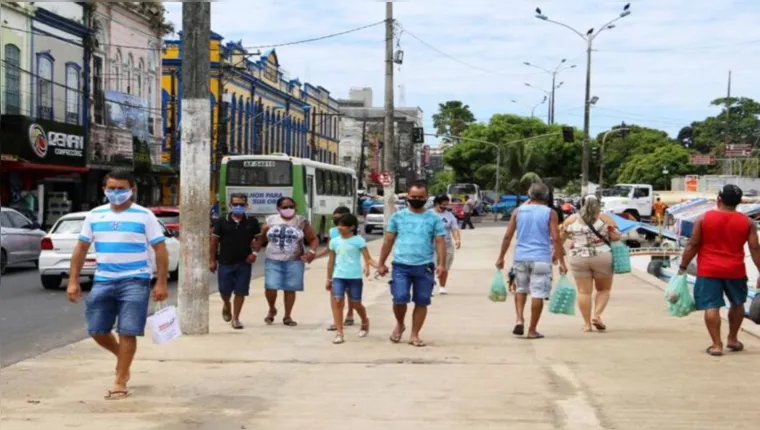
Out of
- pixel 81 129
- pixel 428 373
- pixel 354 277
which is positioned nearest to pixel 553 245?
pixel 354 277

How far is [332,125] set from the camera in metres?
82.4

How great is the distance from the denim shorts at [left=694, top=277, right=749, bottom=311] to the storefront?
912 inches

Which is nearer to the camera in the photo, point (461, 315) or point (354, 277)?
point (354, 277)

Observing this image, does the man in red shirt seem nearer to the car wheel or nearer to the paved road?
the paved road

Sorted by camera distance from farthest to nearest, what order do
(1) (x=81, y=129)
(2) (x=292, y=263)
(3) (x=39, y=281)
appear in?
1. (1) (x=81, y=129)
2. (3) (x=39, y=281)
3. (2) (x=292, y=263)

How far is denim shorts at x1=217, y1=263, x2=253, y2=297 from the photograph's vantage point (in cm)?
1119

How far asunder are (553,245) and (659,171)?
81473 mm

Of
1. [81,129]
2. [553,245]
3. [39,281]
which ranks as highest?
[81,129]

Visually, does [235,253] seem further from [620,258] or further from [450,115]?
[450,115]

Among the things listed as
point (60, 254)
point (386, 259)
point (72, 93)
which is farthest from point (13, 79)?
point (386, 259)

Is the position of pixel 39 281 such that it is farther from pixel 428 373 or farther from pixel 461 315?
pixel 428 373

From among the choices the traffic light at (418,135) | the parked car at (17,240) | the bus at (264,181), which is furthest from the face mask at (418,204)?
the traffic light at (418,135)

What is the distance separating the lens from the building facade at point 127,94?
37094 mm

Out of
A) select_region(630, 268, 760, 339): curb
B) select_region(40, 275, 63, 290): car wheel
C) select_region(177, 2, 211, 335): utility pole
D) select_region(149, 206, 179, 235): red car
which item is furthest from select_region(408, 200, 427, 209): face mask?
select_region(149, 206, 179, 235): red car
